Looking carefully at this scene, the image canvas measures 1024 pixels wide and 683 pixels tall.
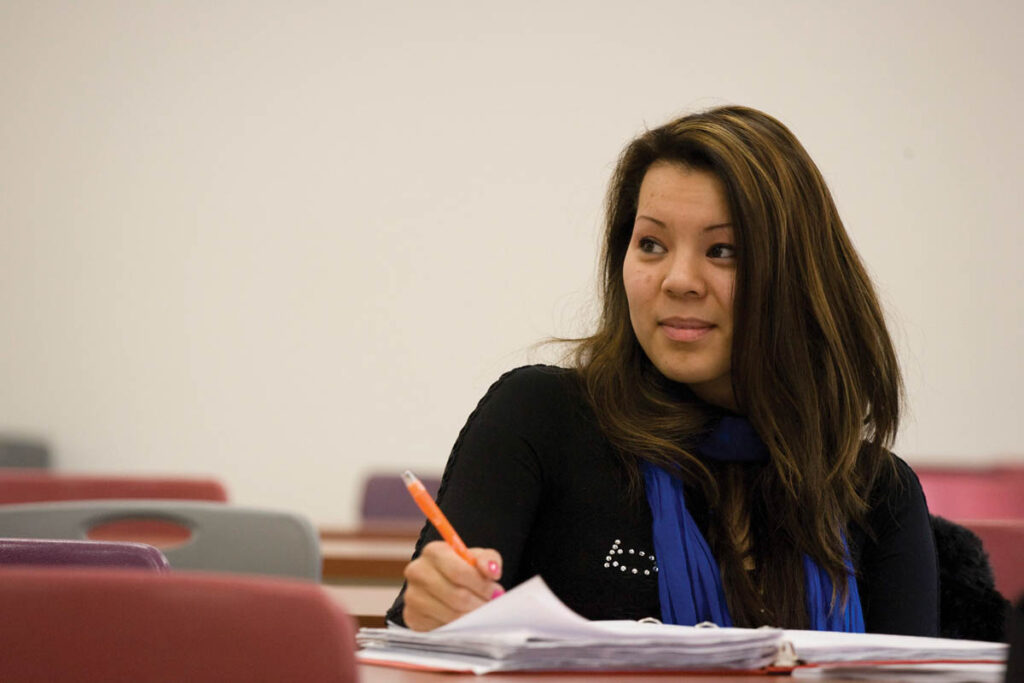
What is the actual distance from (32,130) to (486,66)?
1625 mm

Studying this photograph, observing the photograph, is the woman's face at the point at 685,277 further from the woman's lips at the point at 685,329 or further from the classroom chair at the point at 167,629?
the classroom chair at the point at 167,629

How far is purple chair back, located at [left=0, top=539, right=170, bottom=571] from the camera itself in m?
1.04

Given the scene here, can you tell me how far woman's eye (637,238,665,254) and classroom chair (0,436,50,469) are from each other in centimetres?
350

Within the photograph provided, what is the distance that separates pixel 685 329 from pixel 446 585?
54 cm

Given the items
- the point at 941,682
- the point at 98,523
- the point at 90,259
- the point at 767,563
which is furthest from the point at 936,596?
the point at 90,259

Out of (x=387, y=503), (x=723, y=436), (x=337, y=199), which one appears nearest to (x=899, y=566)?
(x=723, y=436)

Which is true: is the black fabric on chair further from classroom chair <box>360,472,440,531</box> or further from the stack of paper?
classroom chair <box>360,472,440,531</box>

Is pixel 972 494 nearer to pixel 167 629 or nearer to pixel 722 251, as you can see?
pixel 722 251

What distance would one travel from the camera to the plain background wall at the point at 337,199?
4.60 m

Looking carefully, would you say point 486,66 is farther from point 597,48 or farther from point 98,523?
point 98,523

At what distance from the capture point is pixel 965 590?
155cm

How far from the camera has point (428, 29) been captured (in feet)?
15.2

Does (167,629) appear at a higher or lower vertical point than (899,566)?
higher

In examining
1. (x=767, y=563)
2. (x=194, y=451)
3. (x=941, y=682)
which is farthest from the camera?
(x=194, y=451)
